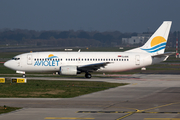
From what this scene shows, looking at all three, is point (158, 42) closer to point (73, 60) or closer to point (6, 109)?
point (73, 60)

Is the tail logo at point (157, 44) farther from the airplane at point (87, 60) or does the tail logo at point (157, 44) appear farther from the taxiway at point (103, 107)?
the taxiway at point (103, 107)

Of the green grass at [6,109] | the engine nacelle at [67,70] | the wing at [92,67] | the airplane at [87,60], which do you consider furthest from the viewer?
the airplane at [87,60]

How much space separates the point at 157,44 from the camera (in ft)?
169

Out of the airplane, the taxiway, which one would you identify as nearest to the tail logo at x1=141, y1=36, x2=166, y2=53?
the airplane

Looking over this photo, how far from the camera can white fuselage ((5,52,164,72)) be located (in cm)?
4916

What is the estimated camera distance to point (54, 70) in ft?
162

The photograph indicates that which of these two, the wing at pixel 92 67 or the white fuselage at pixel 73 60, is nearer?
the wing at pixel 92 67

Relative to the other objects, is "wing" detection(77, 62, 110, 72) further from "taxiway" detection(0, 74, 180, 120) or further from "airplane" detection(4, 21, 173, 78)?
"taxiway" detection(0, 74, 180, 120)

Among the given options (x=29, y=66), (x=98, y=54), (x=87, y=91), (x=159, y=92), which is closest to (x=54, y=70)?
(x=29, y=66)

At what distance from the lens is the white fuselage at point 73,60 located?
49156mm

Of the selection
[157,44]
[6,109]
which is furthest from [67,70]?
[6,109]

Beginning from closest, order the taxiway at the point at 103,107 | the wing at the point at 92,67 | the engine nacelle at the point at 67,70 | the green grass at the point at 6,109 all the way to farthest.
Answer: the taxiway at the point at 103,107 < the green grass at the point at 6,109 < the engine nacelle at the point at 67,70 < the wing at the point at 92,67

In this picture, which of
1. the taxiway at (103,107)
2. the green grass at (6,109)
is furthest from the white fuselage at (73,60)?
the green grass at (6,109)

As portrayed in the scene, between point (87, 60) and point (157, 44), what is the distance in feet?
38.6
